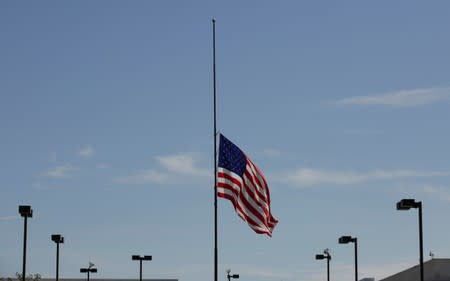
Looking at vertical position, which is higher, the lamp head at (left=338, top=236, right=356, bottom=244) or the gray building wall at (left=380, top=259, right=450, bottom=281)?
the lamp head at (left=338, top=236, right=356, bottom=244)

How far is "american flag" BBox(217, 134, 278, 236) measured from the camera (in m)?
34.0

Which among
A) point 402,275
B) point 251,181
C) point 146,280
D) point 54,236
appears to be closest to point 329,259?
point 402,275

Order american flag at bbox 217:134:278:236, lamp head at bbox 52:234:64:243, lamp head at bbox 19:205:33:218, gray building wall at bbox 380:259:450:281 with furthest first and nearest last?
1. gray building wall at bbox 380:259:450:281
2. lamp head at bbox 52:234:64:243
3. lamp head at bbox 19:205:33:218
4. american flag at bbox 217:134:278:236

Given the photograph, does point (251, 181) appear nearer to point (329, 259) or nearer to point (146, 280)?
point (329, 259)

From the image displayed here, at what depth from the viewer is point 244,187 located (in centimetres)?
3441

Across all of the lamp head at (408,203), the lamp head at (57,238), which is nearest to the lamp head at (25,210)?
the lamp head at (57,238)

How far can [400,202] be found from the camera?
45156mm

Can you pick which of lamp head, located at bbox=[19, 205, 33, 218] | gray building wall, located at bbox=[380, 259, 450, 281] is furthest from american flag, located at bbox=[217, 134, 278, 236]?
gray building wall, located at bbox=[380, 259, 450, 281]

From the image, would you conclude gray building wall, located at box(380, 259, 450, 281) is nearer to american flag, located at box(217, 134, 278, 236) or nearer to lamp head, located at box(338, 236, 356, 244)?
lamp head, located at box(338, 236, 356, 244)

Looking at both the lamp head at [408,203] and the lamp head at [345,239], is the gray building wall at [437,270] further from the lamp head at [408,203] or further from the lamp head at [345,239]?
the lamp head at [408,203]

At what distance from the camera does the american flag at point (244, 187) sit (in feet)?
111

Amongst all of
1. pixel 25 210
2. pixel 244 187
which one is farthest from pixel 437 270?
pixel 244 187

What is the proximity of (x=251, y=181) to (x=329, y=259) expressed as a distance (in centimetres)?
3783

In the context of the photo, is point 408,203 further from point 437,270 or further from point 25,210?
point 437,270
